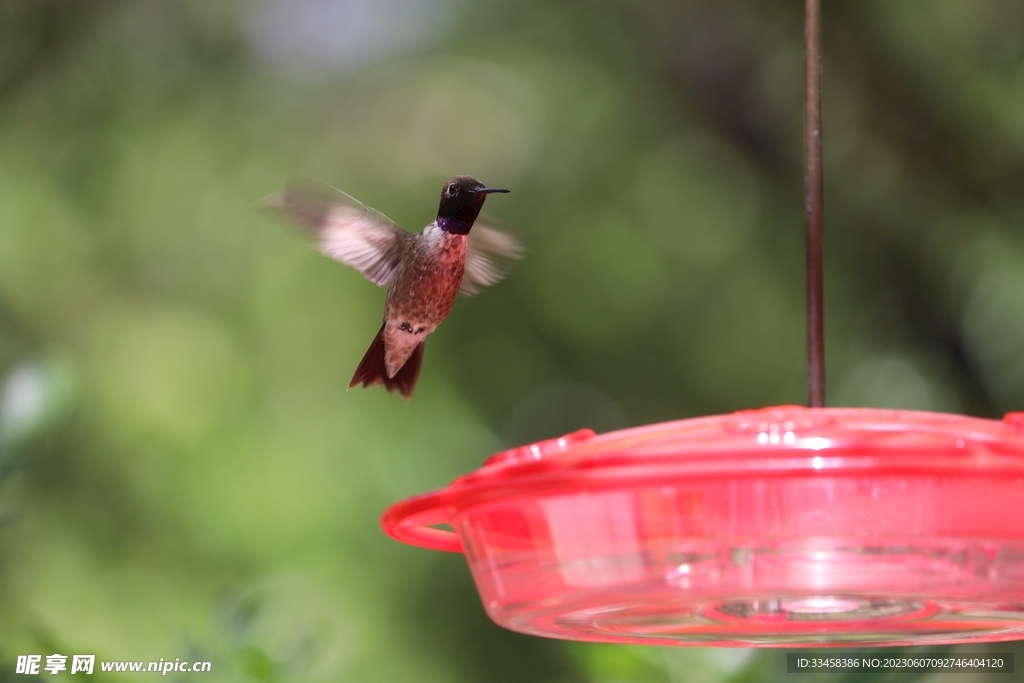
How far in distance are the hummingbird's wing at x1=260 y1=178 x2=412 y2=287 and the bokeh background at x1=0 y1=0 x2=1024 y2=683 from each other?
6.03 feet

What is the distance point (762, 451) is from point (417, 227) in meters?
3.19

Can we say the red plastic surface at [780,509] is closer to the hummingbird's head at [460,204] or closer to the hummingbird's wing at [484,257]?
the hummingbird's head at [460,204]

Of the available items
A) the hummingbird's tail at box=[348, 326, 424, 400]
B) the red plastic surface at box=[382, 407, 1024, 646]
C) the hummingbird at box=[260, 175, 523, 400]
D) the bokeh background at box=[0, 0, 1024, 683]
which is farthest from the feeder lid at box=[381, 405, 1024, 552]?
the bokeh background at box=[0, 0, 1024, 683]

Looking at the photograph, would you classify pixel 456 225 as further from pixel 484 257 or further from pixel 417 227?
pixel 417 227

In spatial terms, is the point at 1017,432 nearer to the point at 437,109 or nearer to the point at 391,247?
the point at 391,247

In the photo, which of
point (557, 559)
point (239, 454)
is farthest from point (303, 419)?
point (557, 559)

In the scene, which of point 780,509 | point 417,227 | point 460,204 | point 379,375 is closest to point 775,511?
point 780,509

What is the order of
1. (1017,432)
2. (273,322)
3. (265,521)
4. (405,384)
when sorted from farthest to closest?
(273,322) < (265,521) < (405,384) < (1017,432)

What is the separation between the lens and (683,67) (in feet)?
14.2

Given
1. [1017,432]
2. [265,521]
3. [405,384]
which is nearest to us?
[1017,432]

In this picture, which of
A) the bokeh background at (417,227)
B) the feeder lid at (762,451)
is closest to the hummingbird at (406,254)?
the feeder lid at (762,451)

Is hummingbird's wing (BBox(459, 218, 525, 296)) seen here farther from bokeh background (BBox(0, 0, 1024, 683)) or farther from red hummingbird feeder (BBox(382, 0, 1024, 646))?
bokeh background (BBox(0, 0, 1024, 683))

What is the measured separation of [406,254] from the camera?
82.5 inches

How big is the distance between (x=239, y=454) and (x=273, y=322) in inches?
22.3
